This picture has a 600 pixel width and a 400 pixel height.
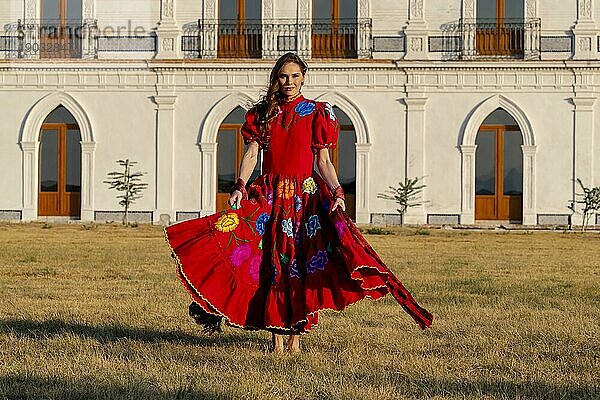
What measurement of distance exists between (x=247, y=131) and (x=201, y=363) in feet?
5.09

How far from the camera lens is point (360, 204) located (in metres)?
26.4

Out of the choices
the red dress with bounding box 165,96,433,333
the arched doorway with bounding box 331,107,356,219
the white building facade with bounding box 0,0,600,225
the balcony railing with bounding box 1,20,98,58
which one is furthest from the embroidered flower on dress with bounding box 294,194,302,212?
the balcony railing with bounding box 1,20,98,58

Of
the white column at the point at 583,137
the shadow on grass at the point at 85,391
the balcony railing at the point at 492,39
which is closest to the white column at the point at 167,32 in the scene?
the balcony railing at the point at 492,39

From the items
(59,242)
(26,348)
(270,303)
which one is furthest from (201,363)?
(59,242)

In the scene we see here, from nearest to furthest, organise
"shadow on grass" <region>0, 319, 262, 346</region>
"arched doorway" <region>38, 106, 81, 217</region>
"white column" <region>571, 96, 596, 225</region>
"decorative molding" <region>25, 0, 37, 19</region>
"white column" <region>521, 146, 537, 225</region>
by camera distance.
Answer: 1. "shadow on grass" <region>0, 319, 262, 346</region>
2. "white column" <region>571, 96, 596, 225</region>
3. "white column" <region>521, 146, 537, 225</region>
4. "decorative molding" <region>25, 0, 37, 19</region>
5. "arched doorway" <region>38, 106, 81, 217</region>

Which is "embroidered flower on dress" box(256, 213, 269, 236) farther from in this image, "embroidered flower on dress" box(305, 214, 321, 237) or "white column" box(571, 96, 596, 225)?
"white column" box(571, 96, 596, 225)

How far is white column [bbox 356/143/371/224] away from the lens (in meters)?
26.2

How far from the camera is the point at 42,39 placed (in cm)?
2716

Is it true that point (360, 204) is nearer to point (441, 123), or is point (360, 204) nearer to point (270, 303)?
point (441, 123)

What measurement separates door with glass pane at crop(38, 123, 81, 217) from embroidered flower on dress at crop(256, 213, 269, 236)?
2092 cm

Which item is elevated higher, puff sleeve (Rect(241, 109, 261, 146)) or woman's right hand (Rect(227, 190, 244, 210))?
puff sleeve (Rect(241, 109, 261, 146))

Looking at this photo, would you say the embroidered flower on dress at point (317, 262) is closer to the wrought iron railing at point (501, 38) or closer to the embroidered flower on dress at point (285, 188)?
the embroidered flower on dress at point (285, 188)

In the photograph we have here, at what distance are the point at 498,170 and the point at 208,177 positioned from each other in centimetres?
673

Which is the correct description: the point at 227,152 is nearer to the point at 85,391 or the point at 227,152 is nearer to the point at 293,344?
the point at 293,344
